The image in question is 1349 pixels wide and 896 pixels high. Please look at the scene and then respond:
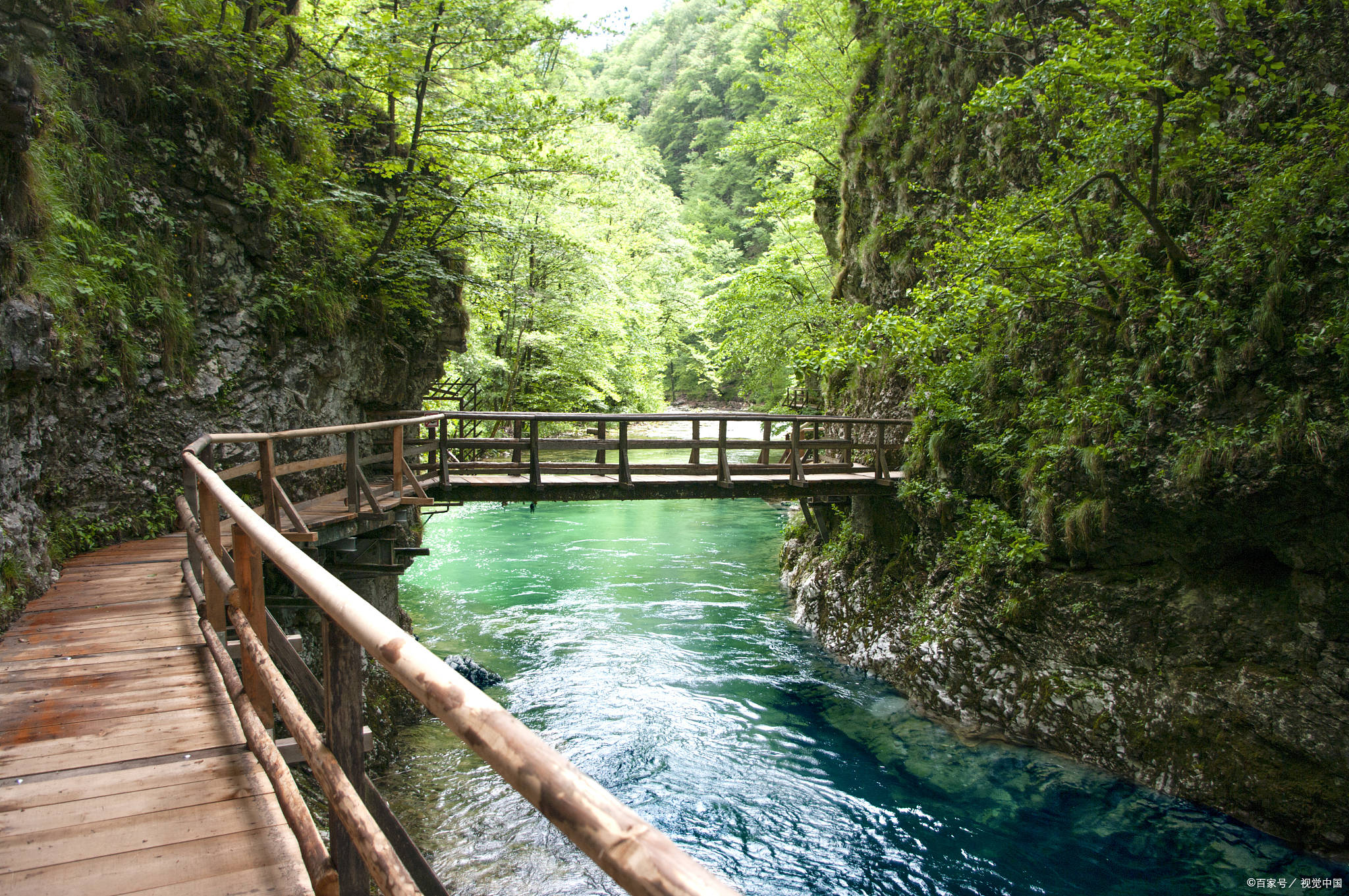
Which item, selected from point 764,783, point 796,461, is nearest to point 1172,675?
point 764,783

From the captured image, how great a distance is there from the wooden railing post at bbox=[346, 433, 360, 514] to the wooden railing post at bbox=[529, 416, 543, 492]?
2416 mm

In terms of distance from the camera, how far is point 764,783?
7.59 m

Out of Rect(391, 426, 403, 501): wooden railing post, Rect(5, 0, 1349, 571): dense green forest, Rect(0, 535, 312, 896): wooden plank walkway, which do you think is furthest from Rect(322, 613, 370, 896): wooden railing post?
Rect(391, 426, 403, 501): wooden railing post

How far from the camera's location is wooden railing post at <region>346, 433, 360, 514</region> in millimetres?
7070

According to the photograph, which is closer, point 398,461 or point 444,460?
point 398,461

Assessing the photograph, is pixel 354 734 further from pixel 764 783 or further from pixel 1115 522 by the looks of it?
pixel 1115 522

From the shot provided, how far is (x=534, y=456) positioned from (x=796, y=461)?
12.4 ft

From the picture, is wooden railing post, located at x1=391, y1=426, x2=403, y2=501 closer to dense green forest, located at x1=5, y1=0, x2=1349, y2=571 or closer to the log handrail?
dense green forest, located at x1=5, y1=0, x2=1349, y2=571

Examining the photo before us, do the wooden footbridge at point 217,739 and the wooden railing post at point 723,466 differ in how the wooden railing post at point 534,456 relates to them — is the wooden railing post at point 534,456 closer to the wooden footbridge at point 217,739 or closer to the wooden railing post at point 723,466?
the wooden railing post at point 723,466

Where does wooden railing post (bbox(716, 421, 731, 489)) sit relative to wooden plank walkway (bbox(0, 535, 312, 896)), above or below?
above

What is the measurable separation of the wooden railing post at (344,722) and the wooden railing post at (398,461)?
6.61m

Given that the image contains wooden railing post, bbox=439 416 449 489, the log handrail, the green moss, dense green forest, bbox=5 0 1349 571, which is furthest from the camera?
wooden railing post, bbox=439 416 449 489

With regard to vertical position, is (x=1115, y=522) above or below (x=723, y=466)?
below

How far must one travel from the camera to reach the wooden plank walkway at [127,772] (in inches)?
78.9
